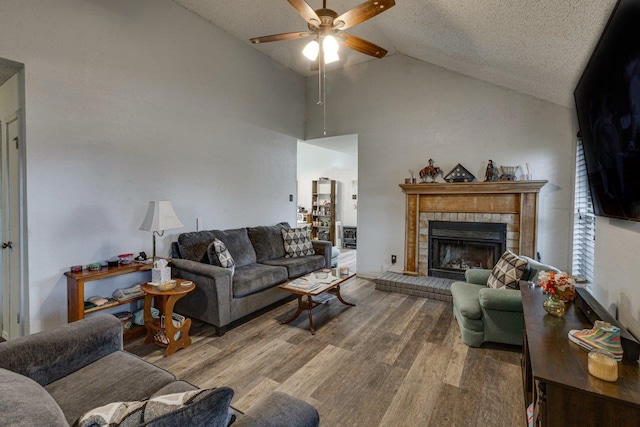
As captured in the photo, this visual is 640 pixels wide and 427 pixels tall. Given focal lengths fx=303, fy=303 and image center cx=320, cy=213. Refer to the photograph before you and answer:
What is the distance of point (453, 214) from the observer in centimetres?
439

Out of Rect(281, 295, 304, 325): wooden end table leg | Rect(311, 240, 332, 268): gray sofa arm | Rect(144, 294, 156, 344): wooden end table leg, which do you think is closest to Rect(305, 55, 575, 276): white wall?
Rect(311, 240, 332, 268): gray sofa arm

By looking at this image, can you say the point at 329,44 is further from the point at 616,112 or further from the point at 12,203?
the point at 12,203

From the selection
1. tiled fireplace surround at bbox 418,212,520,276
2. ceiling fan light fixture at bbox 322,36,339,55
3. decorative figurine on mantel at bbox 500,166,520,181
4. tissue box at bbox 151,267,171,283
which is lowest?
tissue box at bbox 151,267,171,283

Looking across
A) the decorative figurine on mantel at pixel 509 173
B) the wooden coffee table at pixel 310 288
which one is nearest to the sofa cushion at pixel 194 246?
the wooden coffee table at pixel 310 288

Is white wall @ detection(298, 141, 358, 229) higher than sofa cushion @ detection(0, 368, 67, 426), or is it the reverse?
white wall @ detection(298, 141, 358, 229)

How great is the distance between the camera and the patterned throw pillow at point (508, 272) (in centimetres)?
278

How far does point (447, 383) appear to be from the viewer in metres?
2.24

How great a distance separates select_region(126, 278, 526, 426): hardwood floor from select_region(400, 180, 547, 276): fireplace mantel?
1.44 meters

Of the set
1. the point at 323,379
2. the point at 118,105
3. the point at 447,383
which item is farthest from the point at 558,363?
the point at 118,105

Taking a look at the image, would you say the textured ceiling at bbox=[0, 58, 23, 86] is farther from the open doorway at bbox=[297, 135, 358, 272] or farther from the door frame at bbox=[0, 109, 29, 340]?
the open doorway at bbox=[297, 135, 358, 272]

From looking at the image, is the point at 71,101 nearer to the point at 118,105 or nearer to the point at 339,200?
the point at 118,105

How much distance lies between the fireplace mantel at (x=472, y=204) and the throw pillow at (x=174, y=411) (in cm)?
409

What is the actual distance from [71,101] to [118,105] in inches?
15.5

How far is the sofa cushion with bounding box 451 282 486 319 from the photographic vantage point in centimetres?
271
